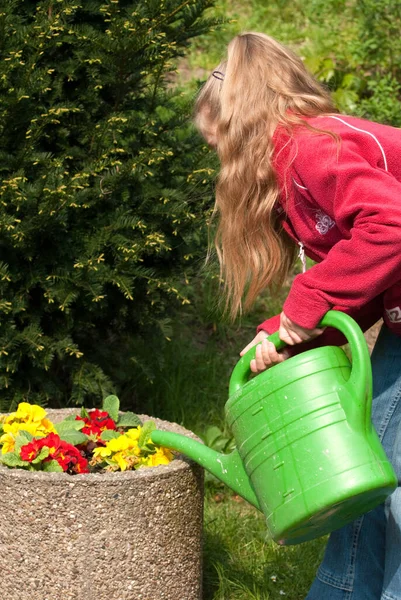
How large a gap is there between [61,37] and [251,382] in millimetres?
1470

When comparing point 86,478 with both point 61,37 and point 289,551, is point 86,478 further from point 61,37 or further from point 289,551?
point 61,37

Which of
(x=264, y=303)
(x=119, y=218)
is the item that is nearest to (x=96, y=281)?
(x=119, y=218)

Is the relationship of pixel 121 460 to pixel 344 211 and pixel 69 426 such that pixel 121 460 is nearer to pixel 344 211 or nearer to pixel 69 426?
pixel 69 426

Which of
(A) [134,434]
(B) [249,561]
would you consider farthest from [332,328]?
(B) [249,561]

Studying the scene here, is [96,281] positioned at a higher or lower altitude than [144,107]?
lower

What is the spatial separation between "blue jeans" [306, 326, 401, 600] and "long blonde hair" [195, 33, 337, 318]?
383 mm

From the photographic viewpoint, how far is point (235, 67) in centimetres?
218

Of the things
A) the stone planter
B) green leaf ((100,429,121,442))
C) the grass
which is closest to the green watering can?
the stone planter

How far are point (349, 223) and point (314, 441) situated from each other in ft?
1.55

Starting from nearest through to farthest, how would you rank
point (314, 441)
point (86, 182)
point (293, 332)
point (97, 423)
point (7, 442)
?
point (314, 441) < point (293, 332) < point (7, 442) < point (97, 423) < point (86, 182)

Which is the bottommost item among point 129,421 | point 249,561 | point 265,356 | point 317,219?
point 249,561

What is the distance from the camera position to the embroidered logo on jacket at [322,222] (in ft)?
6.84

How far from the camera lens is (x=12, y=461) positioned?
2.29 metres

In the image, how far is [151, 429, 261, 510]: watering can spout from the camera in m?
2.14
